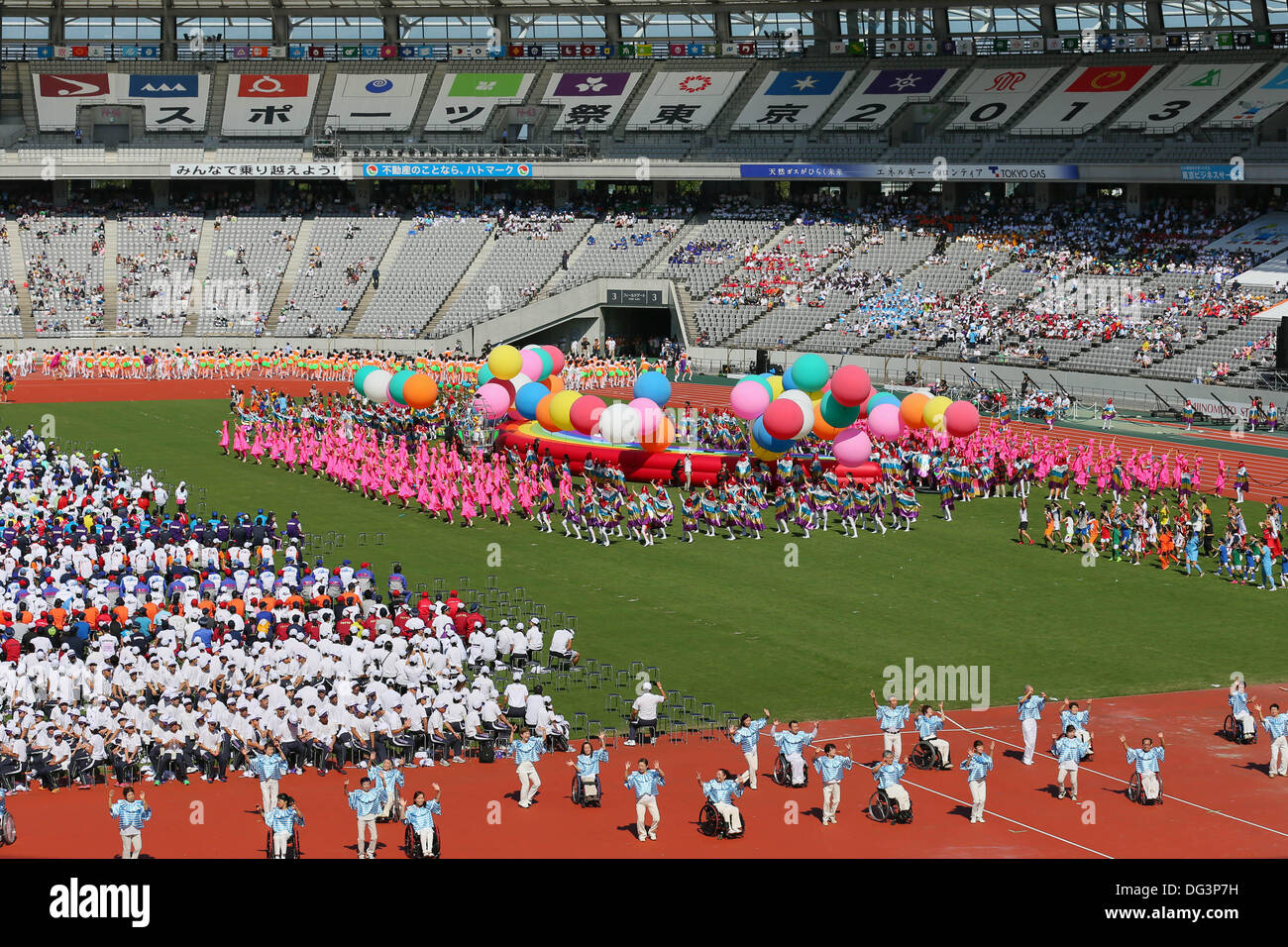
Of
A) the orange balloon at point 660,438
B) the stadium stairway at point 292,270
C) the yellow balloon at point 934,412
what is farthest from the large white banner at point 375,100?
the yellow balloon at point 934,412

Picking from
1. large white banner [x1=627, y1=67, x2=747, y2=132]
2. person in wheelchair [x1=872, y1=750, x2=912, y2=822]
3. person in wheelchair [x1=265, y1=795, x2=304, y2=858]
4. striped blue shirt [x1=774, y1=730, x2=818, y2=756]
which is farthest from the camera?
large white banner [x1=627, y1=67, x2=747, y2=132]

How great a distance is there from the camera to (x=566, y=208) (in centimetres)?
7112

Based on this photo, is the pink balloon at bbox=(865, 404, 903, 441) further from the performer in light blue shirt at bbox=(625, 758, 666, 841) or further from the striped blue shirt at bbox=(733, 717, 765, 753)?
the performer in light blue shirt at bbox=(625, 758, 666, 841)

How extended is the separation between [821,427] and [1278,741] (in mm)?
16992

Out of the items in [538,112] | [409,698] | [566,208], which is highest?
[538,112]

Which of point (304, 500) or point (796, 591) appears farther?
point (304, 500)

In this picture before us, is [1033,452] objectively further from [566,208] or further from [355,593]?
[566,208]

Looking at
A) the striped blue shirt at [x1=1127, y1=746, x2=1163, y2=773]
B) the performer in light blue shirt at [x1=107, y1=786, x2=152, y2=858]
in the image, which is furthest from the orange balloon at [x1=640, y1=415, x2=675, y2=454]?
the performer in light blue shirt at [x1=107, y1=786, x2=152, y2=858]

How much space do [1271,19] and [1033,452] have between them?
34.7m

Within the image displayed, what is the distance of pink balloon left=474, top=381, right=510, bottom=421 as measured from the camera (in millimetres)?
38156

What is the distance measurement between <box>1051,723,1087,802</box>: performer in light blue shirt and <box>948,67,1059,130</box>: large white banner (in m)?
51.2

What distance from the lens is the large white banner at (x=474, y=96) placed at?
7194 cm

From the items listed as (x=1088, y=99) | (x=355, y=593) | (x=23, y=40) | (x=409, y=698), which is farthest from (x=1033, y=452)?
(x=23, y=40)

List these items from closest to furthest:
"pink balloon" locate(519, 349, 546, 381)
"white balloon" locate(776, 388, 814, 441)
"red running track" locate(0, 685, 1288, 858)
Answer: "red running track" locate(0, 685, 1288, 858)
"white balloon" locate(776, 388, 814, 441)
"pink balloon" locate(519, 349, 546, 381)
